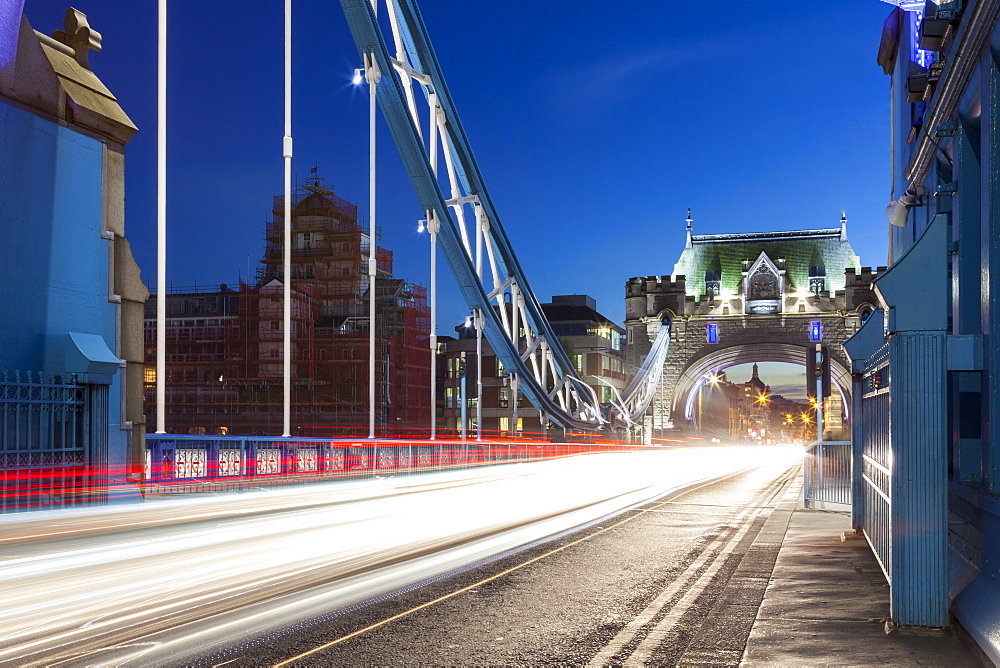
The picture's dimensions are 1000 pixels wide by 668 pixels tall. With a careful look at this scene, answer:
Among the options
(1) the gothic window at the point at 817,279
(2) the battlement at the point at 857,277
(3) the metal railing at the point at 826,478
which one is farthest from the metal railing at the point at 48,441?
(1) the gothic window at the point at 817,279

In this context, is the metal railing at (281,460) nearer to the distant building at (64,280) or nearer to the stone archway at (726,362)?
the distant building at (64,280)

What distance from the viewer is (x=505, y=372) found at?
5884cm

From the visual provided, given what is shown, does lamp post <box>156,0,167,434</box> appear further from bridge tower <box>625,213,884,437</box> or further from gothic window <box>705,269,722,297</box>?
gothic window <box>705,269,722,297</box>

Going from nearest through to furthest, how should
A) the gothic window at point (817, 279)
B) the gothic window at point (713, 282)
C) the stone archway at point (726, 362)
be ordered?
the stone archway at point (726, 362), the gothic window at point (817, 279), the gothic window at point (713, 282)

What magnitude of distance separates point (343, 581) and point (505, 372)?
166 ft

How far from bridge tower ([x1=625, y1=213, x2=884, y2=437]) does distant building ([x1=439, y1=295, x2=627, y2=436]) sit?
468 cm

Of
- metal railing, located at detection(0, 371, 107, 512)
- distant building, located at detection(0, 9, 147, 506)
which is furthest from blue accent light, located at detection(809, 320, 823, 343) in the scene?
metal railing, located at detection(0, 371, 107, 512)

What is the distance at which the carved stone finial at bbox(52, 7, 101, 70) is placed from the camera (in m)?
12.0

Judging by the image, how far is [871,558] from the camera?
9578mm

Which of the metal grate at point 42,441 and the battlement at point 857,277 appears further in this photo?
the battlement at point 857,277

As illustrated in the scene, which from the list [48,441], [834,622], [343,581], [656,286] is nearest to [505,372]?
[656,286]

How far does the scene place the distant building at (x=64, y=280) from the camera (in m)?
10.4

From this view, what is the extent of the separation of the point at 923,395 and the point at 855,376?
3.48 m

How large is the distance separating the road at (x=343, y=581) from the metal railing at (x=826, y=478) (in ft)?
8.01
